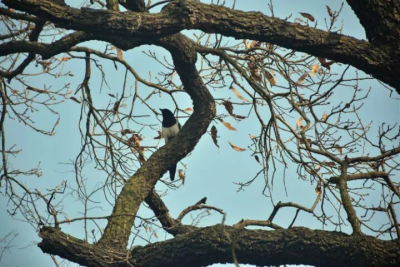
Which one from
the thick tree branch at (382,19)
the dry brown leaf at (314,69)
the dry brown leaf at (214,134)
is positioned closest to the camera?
the thick tree branch at (382,19)

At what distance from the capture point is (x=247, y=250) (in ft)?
10.9

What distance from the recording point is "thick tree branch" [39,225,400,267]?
10.1ft

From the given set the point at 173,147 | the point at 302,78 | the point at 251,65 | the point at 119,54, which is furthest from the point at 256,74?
the point at 119,54

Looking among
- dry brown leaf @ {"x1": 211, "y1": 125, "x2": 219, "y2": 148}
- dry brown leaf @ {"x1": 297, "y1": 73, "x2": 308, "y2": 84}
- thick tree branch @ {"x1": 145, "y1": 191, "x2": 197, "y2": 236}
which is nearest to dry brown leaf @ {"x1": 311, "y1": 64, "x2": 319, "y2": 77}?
dry brown leaf @ {"x1": 297, "y1": 73, "x2": 308, "y2": 84}

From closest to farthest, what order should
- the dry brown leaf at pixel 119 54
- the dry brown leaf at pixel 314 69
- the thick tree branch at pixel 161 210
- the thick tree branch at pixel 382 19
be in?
the thick tree branch at pixel 382 19 < the dry brown leaf at pixel 314 69 < the dry brown leaf at pixel 119 54 < the thick tree branch at pixel 161 210

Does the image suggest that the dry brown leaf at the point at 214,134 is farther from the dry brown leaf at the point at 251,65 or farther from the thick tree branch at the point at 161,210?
the thick tree branch at the point at 161,210

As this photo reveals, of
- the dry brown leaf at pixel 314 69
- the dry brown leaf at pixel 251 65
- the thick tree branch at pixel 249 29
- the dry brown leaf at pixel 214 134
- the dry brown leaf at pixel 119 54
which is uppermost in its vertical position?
the dry brown leaf at pixel 119 54

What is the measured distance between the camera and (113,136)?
15.4 feet

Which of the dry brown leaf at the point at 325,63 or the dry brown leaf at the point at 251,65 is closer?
the dry brown leaf at the point at 325,63

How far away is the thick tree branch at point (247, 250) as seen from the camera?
10.1 ft

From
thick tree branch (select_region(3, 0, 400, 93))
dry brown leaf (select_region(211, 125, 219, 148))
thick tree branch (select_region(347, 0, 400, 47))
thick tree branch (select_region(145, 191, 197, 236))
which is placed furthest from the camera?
thick tree branch (select_region(145, 191, 197, 236))

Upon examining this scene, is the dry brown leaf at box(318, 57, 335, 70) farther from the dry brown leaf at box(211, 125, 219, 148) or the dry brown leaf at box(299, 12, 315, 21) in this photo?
the dry brown leaf at box(211, 125, 219, 148)

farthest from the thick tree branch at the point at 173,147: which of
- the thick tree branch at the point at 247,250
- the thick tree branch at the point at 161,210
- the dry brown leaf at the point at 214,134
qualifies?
the thick tree branch at the point at 161,210

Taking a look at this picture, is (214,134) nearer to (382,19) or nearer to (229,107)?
(229,107)
